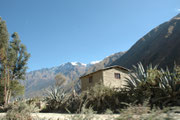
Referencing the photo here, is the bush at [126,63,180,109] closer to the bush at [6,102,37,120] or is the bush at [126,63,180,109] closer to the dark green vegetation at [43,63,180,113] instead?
the dark green vegetation at [43,63,180,113]

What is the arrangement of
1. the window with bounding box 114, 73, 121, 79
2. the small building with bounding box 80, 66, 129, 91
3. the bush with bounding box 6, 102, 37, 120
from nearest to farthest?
1. the bush with bounding box 6, 102, 37, 120
2. the small building with bounding box 80, 66, 129, 91
3. the window with bounding box 114, 73, 121, 79

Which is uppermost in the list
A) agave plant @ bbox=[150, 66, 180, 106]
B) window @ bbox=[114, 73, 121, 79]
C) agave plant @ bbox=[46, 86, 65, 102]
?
window @ bbox=[114, 73, 121, 79]

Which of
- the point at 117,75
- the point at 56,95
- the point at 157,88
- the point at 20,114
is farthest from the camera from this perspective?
the point at 117,75

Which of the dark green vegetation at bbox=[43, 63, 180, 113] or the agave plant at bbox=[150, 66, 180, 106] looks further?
the dark green vegetation at bbox=[43, 63, 180, 113]

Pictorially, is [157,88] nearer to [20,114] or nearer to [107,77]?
[20,114]

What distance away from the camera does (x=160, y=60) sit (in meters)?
72.2

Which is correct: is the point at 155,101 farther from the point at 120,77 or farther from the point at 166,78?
the point at 120,77

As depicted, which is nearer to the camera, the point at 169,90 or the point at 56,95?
the point at 169,90

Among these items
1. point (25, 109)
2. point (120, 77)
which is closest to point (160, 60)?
point (120, 77)

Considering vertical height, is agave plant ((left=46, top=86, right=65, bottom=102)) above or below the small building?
below

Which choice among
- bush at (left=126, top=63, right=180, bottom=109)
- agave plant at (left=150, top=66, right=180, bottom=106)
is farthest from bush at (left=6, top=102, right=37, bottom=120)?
agave plant at (left=150, top=66, right=180, bottom=106)

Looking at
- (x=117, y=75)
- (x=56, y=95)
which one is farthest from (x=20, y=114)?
(x=117, y=75)

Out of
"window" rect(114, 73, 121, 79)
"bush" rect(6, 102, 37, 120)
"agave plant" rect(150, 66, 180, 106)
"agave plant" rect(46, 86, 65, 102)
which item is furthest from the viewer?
"window" rect(114, 73, 121, 79)

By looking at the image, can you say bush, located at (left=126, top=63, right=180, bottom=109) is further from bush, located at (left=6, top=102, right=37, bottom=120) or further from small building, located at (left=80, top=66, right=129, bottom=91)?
small building, located at (left=80, top=66, right=129, bottom=91)
